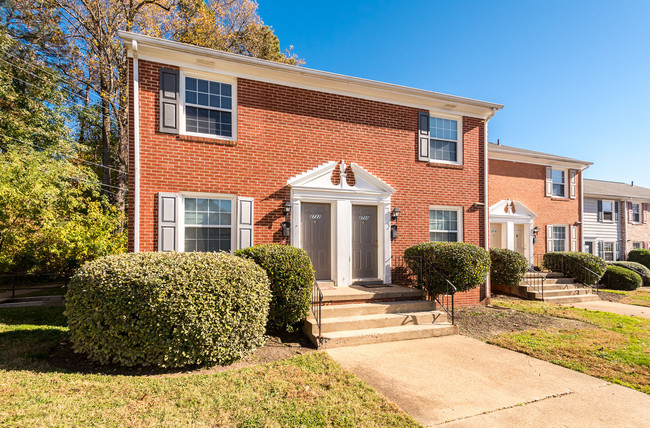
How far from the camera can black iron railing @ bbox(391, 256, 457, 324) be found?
754 centimetres

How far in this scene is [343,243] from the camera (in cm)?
793

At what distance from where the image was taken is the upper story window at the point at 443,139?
9.32 metres

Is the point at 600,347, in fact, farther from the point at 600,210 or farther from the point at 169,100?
the point at 600,210

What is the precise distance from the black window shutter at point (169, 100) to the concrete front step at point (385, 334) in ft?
16.7

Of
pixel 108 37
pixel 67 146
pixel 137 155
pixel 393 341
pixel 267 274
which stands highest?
pixel 108 37

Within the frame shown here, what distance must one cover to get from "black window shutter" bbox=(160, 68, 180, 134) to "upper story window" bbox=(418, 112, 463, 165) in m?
6.16

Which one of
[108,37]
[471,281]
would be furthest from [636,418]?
[108,37]

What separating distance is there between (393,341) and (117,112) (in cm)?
1493

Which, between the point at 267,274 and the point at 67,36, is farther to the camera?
the point at 67,36

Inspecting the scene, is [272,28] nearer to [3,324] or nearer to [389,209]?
[389,209]

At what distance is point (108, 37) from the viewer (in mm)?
13930

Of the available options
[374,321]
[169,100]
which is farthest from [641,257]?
[169,100]

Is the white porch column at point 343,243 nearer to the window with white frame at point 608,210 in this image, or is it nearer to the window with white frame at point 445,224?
the window with white frame at point 445,224

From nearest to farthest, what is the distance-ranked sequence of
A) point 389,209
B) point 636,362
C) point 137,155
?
point 636,362
point 137,155
point 389,209
